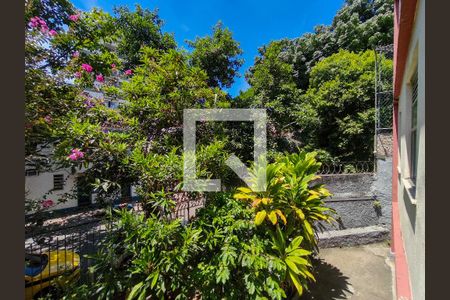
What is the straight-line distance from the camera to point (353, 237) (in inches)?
224

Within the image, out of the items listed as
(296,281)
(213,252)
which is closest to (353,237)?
(296,281)

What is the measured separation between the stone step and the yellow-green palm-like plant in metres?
2.11

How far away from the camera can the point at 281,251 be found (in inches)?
133

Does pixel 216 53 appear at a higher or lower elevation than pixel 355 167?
higher

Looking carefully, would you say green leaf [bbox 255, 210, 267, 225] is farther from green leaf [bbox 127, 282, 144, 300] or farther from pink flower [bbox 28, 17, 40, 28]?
pink flower [bbox 28, 17, 40, 28]

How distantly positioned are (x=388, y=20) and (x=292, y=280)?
Answer: 54.2 feet

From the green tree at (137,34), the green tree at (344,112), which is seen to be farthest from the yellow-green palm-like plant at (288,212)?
the green tree at (137,34)

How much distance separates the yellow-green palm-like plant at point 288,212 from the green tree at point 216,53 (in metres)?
6.47

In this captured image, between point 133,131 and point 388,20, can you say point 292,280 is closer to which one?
point 133,131

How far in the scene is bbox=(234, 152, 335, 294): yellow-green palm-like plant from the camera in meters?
3.32

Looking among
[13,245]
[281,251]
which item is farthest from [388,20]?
[13,245]

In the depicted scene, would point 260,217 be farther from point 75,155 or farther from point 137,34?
point 137,34

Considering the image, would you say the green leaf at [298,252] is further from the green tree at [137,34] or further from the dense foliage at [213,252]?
the green tree at [137,34]

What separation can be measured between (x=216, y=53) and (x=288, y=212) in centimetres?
737
